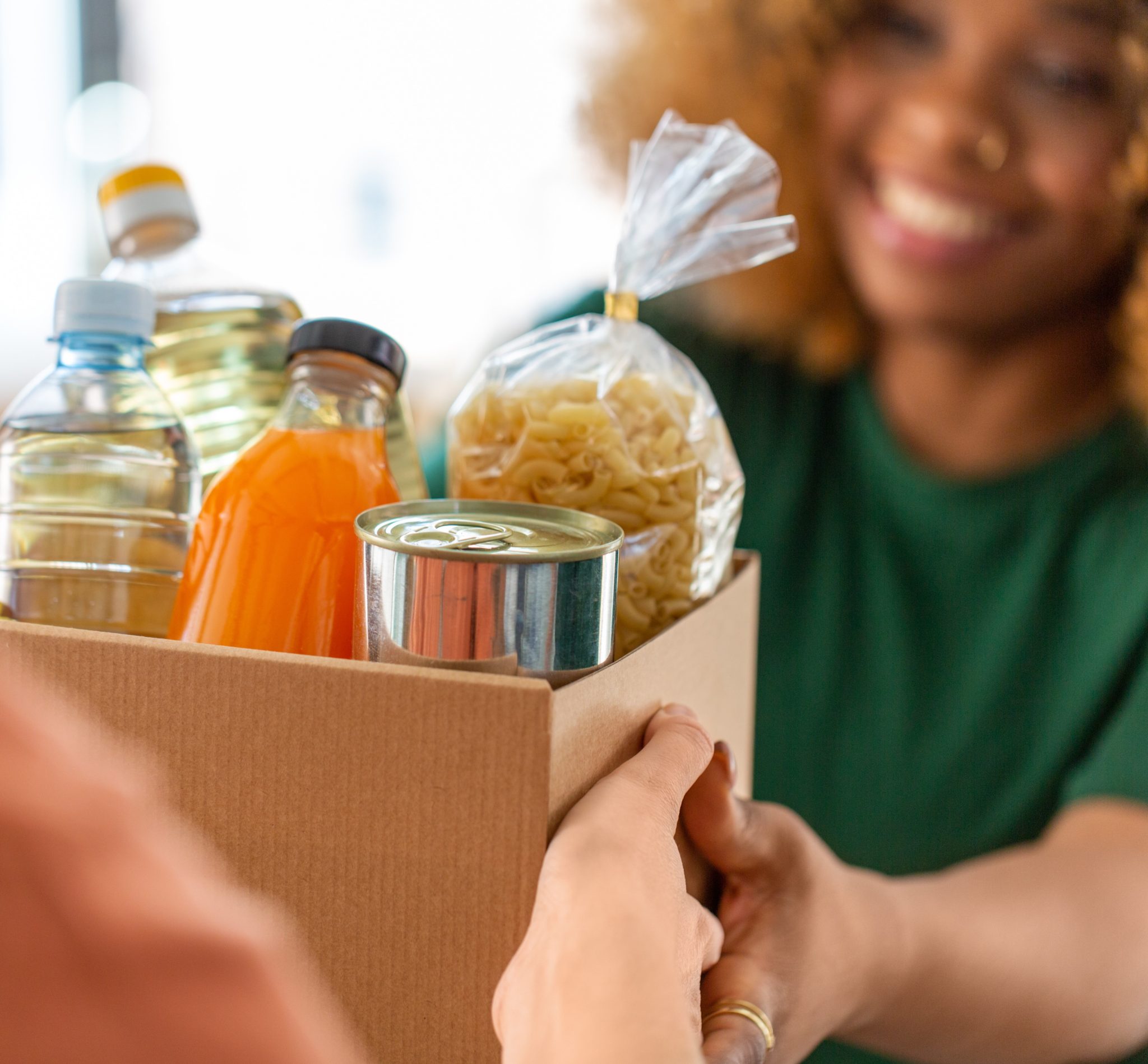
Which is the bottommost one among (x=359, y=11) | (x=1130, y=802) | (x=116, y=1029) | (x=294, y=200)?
(x=1130, y=802)

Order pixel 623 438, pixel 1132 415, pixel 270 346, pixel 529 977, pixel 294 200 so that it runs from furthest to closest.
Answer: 1. pixel 294 200
2. pixel 1132 415
3. pixel 270 346
4. pixel 623 438
5. pixel 529 977

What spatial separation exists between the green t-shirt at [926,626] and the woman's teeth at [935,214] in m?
0.20

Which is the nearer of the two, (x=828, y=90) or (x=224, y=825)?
(x=224, y=825)

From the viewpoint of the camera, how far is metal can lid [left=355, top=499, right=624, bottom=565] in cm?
41

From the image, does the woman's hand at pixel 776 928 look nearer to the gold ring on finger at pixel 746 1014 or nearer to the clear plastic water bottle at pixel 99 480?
the gold ring on finger at pixel 746 1014

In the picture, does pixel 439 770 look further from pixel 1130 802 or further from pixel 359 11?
pixel 359 11

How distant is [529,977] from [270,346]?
1.58ft

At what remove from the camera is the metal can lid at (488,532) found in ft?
1.34

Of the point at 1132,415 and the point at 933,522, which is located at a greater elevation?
the point at 1132,415

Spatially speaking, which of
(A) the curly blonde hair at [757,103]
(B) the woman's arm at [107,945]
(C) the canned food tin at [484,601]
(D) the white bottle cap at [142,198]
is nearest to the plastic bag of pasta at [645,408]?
(C) the canned food tin at [484,601]

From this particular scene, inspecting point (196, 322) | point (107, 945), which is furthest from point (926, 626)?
point (107, 945)

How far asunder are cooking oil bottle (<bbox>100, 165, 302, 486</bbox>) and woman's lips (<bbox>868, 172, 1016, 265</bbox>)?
0.69m

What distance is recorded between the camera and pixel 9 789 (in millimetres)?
166

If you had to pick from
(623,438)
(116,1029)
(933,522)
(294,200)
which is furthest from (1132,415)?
(294,200)
